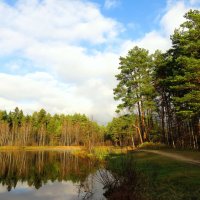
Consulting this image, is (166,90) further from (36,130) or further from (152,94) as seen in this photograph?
(36,130)

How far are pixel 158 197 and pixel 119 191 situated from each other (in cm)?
192

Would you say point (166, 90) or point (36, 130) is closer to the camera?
point (166, 90)

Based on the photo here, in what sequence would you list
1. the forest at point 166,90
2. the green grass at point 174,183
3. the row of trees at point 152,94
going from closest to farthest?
1. the green grass at point 174,183
2. the forest at point 166,90
3. the row of trees at point 152,94

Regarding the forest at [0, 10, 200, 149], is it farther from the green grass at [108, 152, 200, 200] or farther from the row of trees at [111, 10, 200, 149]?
the green grass at [108, 152, 200, 200]

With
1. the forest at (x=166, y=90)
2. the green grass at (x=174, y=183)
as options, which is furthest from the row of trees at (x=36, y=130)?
the green grass at (x=174, y=183)

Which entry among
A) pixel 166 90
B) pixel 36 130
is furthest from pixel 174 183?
pixel 36 130

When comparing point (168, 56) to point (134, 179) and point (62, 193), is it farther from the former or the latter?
point (134, 179)

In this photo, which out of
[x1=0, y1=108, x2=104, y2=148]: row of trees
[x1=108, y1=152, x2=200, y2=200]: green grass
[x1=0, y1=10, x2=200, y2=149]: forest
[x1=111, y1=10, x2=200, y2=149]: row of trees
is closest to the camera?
[x1=108, y1=152, x2=200, y2=200]: green grass

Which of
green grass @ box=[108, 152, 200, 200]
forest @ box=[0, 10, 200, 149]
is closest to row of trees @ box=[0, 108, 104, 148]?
forest @ box=[0, 10, 200, 149]

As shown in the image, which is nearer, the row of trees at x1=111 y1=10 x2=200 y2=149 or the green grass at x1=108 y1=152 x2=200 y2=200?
the green grass at x1=108 y1=152 x2=200 y2=200

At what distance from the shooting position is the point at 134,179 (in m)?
13.8

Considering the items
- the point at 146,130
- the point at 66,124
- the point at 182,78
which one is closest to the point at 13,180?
the point at 182,78

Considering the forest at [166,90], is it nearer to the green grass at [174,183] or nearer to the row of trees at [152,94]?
the row of trees at [152,94]

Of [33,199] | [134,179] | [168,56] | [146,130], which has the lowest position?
[33,199]
